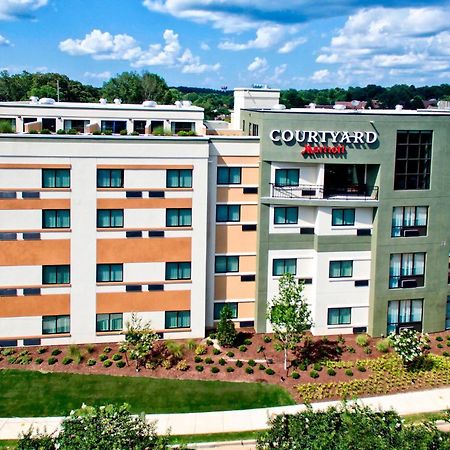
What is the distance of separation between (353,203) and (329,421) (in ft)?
66.2

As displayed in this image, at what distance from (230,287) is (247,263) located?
2166 millimetres

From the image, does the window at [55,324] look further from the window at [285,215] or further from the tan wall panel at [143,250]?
the window at [285,215]

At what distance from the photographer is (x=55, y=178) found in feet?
129

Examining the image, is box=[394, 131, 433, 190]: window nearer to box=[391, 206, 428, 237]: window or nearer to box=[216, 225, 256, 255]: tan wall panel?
box=[391, 206, 428, 237]: window

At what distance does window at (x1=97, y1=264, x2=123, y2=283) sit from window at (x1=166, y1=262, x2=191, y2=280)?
3.33 meters

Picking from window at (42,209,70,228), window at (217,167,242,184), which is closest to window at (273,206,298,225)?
window at (217,167,242,184)

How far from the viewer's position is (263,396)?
1384 inches

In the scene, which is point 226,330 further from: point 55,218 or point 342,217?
point 55,218

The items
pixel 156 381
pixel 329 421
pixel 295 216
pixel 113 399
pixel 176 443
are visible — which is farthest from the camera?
pixel 295 216

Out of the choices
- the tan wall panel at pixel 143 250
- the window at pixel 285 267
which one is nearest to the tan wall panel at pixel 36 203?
the tan wall panel at pixel 143 250

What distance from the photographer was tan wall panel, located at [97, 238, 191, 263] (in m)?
40.4

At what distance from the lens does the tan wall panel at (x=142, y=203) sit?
40062mm

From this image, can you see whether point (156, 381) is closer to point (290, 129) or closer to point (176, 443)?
point (176, 443)

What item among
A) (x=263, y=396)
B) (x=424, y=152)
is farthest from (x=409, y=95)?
(x=263, y=396)
